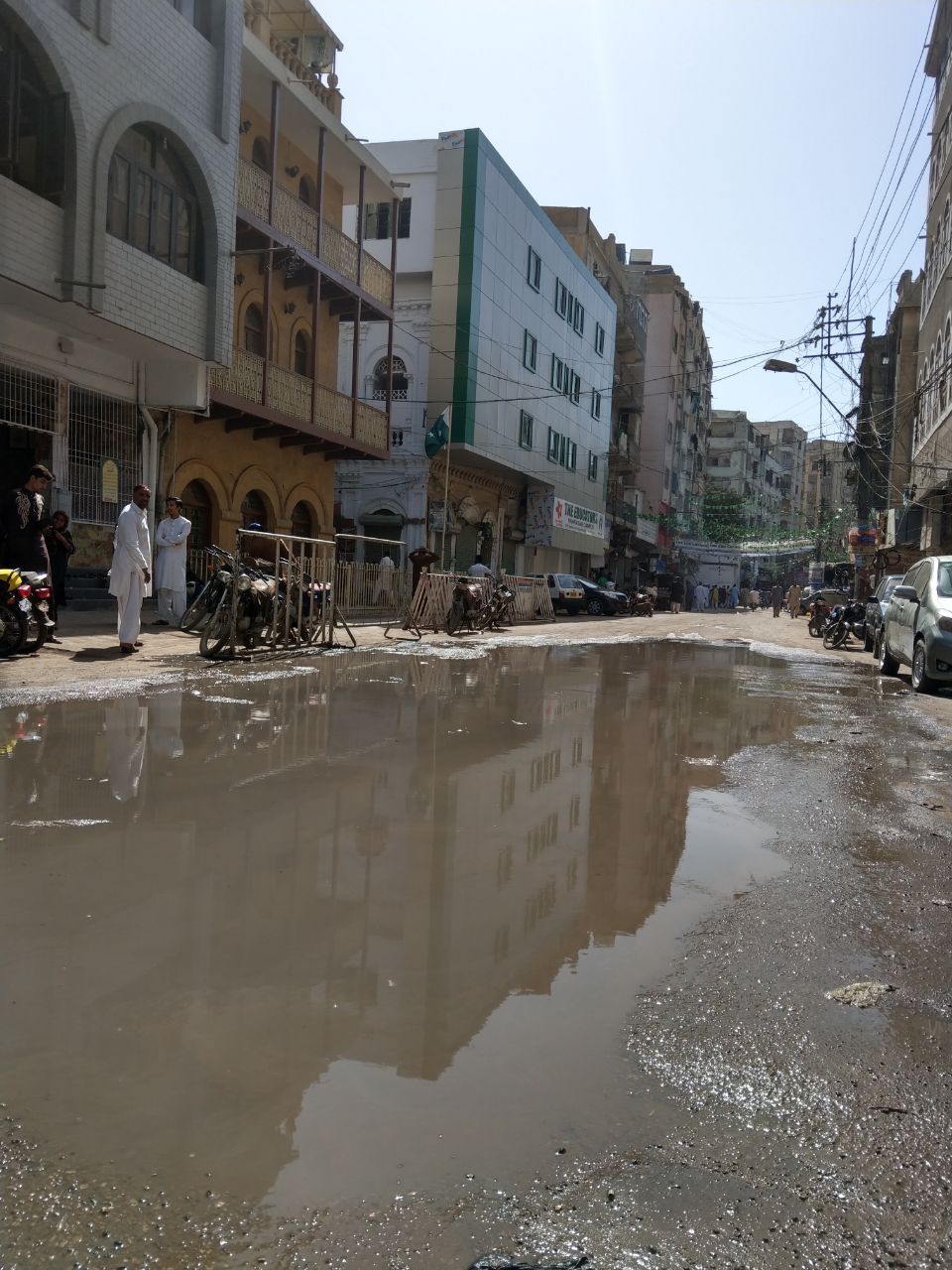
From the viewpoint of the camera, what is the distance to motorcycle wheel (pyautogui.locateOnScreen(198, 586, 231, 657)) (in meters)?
11.3

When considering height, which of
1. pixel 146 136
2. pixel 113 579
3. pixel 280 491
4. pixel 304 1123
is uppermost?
pixel 146 136

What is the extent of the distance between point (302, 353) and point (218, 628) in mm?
13878

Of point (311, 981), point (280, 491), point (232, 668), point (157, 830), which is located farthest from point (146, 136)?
point (311, 981)

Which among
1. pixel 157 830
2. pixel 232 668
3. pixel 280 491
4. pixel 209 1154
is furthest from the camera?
pixel 280 491

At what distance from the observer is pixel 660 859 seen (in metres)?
4.32

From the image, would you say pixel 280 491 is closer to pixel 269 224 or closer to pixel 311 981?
pixel 269 224

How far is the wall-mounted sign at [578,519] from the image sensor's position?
139 feet

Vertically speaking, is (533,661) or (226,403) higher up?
(226,403)

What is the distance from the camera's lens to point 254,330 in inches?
838

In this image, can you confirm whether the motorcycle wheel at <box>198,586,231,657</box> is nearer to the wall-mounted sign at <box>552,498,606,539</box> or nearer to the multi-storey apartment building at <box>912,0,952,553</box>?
the multi-storey apartment building at <box>912,0,952,553</box>

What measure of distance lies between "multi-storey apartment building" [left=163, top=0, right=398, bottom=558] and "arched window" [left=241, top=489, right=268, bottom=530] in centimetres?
3

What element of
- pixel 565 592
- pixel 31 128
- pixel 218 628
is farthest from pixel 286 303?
pixel 565 592

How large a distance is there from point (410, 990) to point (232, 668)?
8.15m

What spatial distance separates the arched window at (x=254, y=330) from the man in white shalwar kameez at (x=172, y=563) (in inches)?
294
